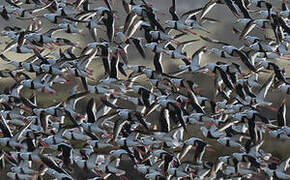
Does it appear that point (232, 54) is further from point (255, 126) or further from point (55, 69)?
point (55, 69)

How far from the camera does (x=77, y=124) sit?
20359 millimetres

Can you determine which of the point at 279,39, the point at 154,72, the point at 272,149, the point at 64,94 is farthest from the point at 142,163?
the point at 64,94

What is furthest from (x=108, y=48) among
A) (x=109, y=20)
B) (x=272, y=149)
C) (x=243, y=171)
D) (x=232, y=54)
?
(x=272, y=149)

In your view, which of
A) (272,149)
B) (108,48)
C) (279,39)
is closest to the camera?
(279,39)

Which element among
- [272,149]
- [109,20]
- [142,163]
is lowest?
[272,149]

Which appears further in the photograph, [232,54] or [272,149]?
[272,149]

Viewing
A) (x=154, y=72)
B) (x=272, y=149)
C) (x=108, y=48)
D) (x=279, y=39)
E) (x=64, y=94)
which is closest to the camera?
(x=279, y=39)

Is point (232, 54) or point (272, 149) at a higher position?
point (232, 54)

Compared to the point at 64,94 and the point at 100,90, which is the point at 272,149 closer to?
the point at 64,94

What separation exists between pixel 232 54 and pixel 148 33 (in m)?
2.62

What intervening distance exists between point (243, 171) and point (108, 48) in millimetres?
5089

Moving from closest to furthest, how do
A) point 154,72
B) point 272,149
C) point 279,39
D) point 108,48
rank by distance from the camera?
1. point 279,39
2. point 108,48
3. point 154,72
4. point 272,149

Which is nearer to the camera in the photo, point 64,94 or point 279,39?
point 279,39

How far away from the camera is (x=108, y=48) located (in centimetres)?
1986
